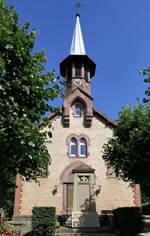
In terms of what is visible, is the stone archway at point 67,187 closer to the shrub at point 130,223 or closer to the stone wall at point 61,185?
the stone wall at point 61,185

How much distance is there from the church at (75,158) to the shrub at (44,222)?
750 centimetres

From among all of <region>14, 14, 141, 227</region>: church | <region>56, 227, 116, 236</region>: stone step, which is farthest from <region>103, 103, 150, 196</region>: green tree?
<region>14, 14, 141, 227</region>: church

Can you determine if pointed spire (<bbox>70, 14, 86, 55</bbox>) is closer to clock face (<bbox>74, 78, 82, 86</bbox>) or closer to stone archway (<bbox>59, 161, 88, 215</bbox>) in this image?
clock face (<bbox>74, 78, 82, 86</bbox>)

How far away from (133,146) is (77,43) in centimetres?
2066

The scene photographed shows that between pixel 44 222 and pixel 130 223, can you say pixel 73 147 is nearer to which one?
pixel 44 222

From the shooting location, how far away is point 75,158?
3250cm

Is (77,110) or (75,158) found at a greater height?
(77,110)

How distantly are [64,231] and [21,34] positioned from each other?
14.0m

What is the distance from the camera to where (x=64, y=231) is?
21672 mm

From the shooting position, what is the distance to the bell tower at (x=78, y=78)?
34125 mm

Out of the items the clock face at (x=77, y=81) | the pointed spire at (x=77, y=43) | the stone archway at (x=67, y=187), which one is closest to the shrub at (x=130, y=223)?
the stone archway at (x=67, y=187)

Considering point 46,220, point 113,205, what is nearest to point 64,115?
point 113,205

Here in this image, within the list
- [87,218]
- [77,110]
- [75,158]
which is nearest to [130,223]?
[87,218]

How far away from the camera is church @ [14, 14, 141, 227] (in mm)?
30781
